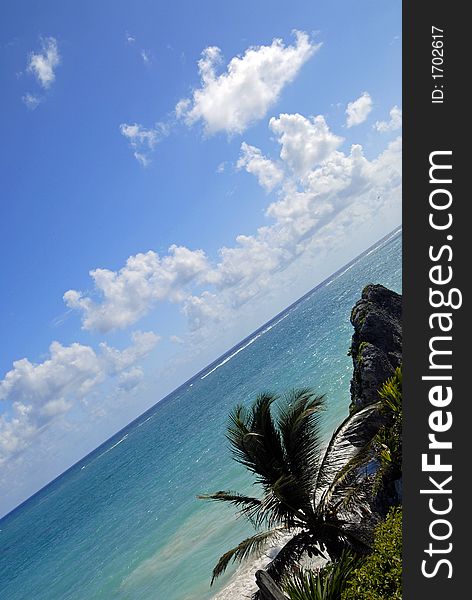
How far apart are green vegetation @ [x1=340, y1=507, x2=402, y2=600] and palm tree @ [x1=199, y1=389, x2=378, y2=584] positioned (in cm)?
459

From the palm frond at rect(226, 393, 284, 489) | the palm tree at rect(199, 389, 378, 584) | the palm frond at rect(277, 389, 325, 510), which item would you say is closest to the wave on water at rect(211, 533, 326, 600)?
the palm tree at rect(199, 389, 378, 584)

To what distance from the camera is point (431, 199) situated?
4.92 meters

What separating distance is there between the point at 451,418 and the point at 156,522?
46.8 m

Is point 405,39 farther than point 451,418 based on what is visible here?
Yes

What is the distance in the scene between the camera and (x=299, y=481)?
1398 cm

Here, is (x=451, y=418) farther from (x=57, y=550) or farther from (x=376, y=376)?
(x=57, y=550)

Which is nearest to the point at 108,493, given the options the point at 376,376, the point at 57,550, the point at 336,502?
the point at 57,550

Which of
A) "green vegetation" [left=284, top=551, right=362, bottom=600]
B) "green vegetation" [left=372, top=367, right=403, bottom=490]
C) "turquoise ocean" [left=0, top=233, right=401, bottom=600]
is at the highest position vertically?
"green vegetation" [left=372, top=367, right=403, bottom=490]

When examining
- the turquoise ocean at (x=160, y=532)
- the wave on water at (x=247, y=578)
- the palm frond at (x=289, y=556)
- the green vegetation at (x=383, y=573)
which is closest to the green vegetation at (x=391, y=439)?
the palm frond at (x=289, y=556)

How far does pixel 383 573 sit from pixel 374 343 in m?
20.0

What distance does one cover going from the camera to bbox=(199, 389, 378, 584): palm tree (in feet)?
44.7

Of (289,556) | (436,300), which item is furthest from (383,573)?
(289,556)

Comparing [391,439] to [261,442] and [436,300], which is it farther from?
[436,300]

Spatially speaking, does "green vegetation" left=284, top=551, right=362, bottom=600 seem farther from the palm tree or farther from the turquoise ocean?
the turquoise ocean
